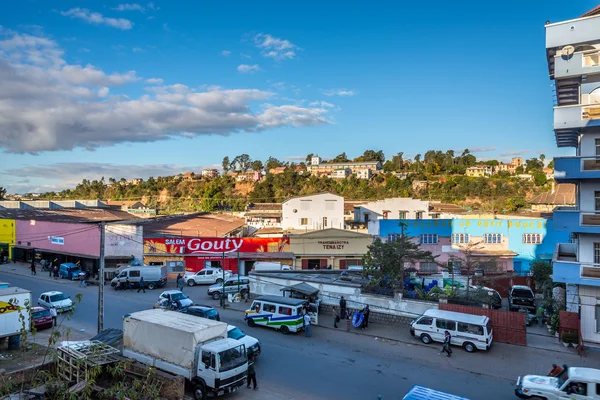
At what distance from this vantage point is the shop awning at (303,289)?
23.3 meters

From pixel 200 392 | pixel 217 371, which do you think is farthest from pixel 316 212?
pixel 217 371

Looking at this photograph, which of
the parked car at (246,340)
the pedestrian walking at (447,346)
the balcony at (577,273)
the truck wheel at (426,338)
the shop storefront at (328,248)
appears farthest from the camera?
the shop storefront at (328,248)

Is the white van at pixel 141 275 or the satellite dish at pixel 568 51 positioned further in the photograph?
the white van at pixel 141 275

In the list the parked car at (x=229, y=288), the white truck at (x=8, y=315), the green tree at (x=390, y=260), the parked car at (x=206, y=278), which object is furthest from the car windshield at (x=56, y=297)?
the green tree at (x=390, y=260)

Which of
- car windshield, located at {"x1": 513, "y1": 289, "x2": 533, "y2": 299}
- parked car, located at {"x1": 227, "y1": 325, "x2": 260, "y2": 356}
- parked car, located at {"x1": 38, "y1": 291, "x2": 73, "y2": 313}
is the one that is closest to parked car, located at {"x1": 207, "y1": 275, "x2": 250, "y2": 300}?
parked car, located at {"x1": 38, "y1": 291, "x2": 73, "y2": 313}

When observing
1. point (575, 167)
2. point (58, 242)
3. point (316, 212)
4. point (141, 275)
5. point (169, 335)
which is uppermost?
point (575, 167)

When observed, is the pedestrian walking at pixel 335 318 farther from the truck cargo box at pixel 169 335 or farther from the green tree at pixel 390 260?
the truck cargo box at pixel 169 335

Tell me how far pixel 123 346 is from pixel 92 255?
82.3 ft

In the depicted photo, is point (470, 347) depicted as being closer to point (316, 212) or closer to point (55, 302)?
point (55, 302)

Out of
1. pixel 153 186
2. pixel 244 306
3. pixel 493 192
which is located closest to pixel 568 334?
pixel 244 306

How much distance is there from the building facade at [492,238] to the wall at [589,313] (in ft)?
54.1

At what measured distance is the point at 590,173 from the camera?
1844 cm

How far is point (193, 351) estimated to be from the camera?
13.2 meters

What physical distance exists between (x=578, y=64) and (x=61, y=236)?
1634 inches
